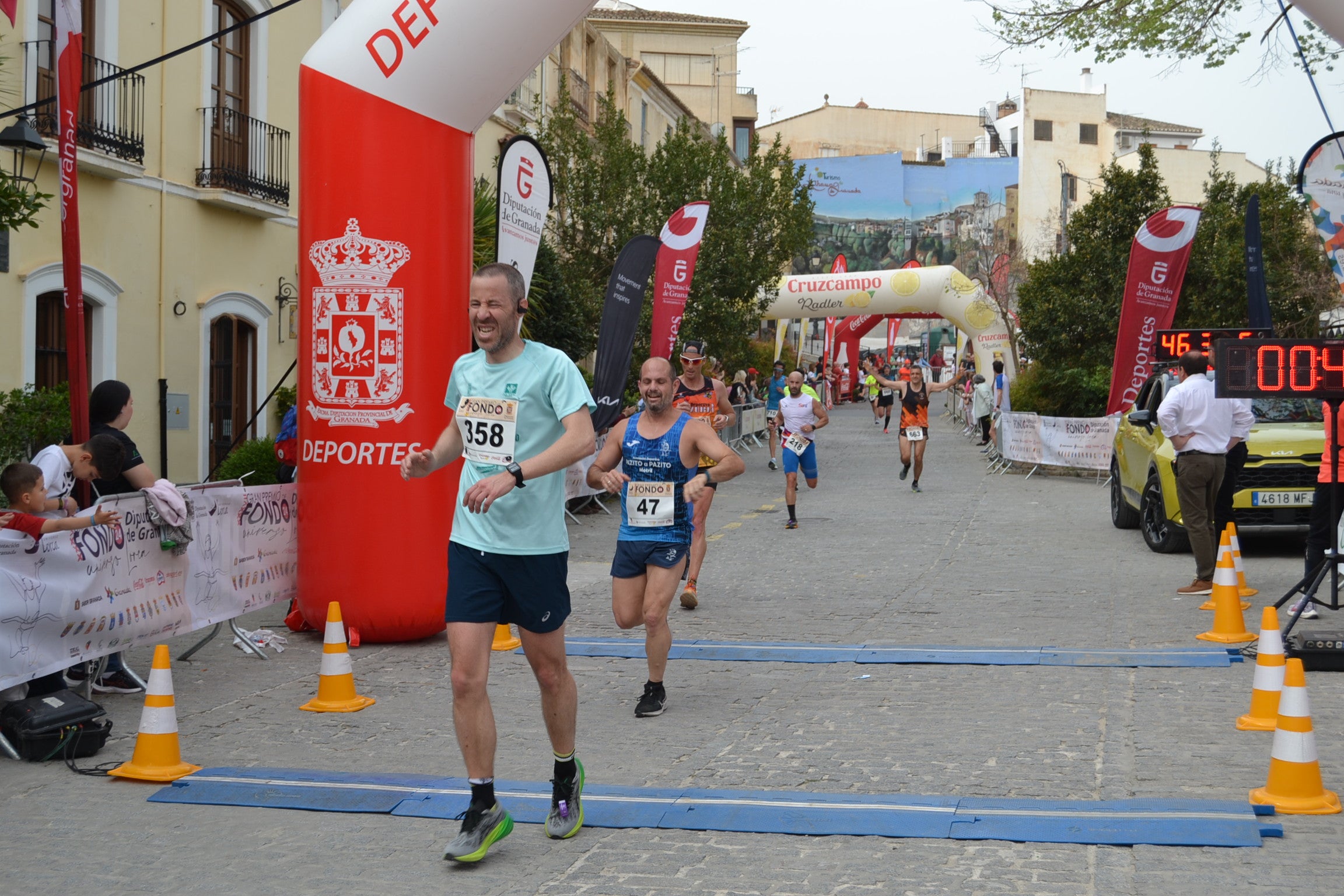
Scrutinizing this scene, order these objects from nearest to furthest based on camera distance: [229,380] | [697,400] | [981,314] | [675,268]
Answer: [697,400], [675,268], [229,380], [981,314]

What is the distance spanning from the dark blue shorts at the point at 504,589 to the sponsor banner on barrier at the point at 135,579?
8.97 feet

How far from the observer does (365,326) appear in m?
8.70

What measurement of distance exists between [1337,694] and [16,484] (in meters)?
6.82

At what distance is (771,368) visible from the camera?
48.2 m

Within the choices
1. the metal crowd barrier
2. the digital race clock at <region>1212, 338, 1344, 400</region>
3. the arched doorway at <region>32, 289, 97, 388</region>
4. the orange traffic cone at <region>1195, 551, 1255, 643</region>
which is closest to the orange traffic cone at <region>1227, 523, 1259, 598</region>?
the orange traffic cone at <region>1195, 551, 1255, 643</region>

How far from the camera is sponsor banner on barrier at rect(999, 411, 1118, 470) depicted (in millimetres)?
23406

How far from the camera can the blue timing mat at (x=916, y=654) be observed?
8219 millimetres

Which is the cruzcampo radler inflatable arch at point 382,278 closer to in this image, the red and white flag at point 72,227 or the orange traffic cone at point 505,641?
the orange traffic cone at point 505,641

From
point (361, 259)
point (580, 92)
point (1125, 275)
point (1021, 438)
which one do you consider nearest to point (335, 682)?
point (361, 259)

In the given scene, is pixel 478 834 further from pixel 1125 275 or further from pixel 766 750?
pixel 1125 275

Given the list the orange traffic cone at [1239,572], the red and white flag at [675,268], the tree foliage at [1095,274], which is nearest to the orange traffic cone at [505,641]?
the orange traffic cone at [1239,572]

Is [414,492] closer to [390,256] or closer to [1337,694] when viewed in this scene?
[390,256]

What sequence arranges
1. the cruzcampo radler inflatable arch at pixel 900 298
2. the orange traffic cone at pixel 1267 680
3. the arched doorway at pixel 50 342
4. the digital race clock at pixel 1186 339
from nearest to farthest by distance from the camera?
the orange traffic cone at pixel 1267 680
the arched doorway at pixel 50 342
the digital race clock at pixel 1186 339
the cruzcampo radler inflatable arch at pixel 900 298

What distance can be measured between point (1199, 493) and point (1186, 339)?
6.06 m
